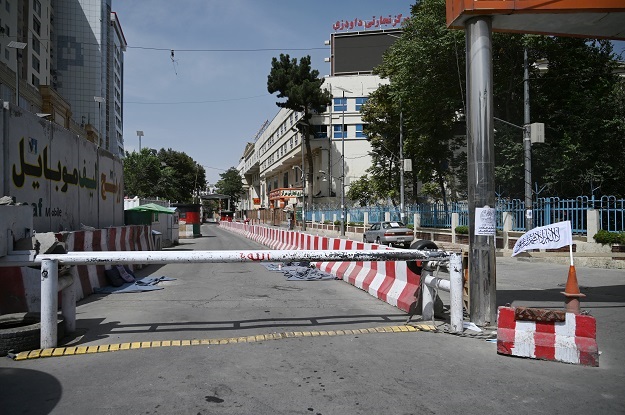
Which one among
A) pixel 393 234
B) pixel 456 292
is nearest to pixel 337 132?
pixel 393 234

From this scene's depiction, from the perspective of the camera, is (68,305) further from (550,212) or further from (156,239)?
(550,212)

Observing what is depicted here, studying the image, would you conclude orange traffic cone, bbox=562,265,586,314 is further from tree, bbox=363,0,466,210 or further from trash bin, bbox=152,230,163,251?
tree, bbox=363,0,466,210

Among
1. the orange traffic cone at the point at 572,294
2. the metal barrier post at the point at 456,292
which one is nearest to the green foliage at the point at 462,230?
the metal barrier post at the point at 456,292

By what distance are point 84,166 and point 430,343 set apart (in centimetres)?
1074

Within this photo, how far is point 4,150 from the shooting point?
28.1 ft

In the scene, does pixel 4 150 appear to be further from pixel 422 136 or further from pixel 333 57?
pixel 333 57

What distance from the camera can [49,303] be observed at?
5.23 m

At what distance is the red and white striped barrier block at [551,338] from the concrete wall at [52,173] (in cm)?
837

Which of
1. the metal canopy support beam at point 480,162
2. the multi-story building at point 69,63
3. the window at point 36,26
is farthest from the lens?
the window at point 36,26

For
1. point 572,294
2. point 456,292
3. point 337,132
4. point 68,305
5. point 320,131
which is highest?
point 320,131

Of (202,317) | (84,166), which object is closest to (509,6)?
(202,317)

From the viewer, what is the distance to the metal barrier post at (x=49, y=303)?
523 cm

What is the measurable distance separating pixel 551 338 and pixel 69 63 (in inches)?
3085

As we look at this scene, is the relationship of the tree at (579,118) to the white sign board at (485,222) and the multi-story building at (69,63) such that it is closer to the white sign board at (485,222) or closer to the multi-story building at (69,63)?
the white sign board at (485,222)
